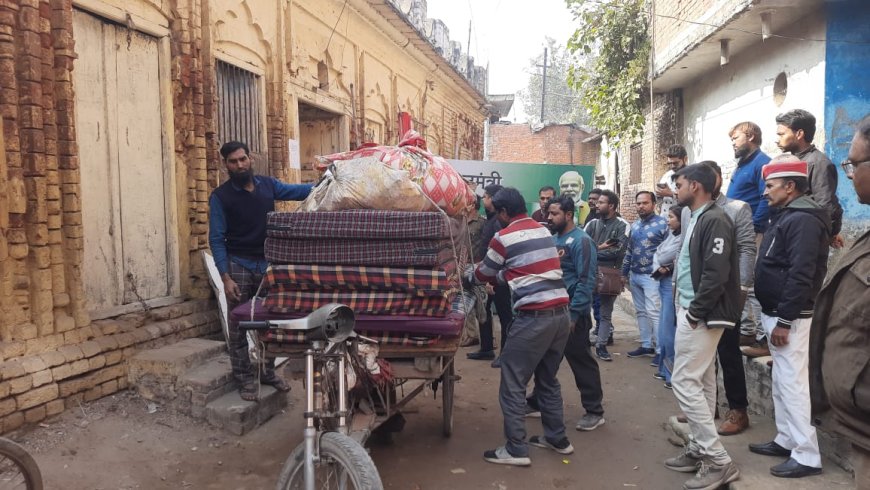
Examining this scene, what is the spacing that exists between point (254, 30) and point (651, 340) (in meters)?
5.85

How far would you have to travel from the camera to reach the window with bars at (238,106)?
638cm

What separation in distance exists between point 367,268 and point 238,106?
4121 mm

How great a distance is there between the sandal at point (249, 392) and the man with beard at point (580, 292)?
242 cm

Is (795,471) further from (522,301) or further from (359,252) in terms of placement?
(359,252)

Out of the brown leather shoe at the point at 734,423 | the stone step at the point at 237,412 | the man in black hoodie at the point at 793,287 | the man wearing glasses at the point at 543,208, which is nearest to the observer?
the man in black hoodie at the point at 793,287

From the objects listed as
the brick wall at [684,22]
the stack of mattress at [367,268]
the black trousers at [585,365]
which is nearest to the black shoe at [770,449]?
the black trousers at [585,365]

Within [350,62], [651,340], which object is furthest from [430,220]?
[350,62]

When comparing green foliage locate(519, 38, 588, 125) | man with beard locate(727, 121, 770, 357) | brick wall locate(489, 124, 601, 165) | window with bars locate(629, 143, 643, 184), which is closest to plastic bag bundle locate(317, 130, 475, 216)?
man with beard locate(727, 121, 770, 357)

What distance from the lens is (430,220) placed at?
11.0 ft

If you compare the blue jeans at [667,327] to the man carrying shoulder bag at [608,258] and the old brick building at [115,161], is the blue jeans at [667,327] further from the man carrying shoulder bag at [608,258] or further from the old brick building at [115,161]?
the old brick building at [115,161]

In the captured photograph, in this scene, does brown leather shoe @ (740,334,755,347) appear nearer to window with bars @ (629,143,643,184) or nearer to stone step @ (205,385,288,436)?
stone step @ (205,385,288,436)

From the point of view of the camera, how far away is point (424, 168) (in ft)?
12.5

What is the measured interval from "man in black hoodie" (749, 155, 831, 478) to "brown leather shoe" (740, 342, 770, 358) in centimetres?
108

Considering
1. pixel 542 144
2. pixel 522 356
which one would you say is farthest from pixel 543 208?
pixel 542 144
